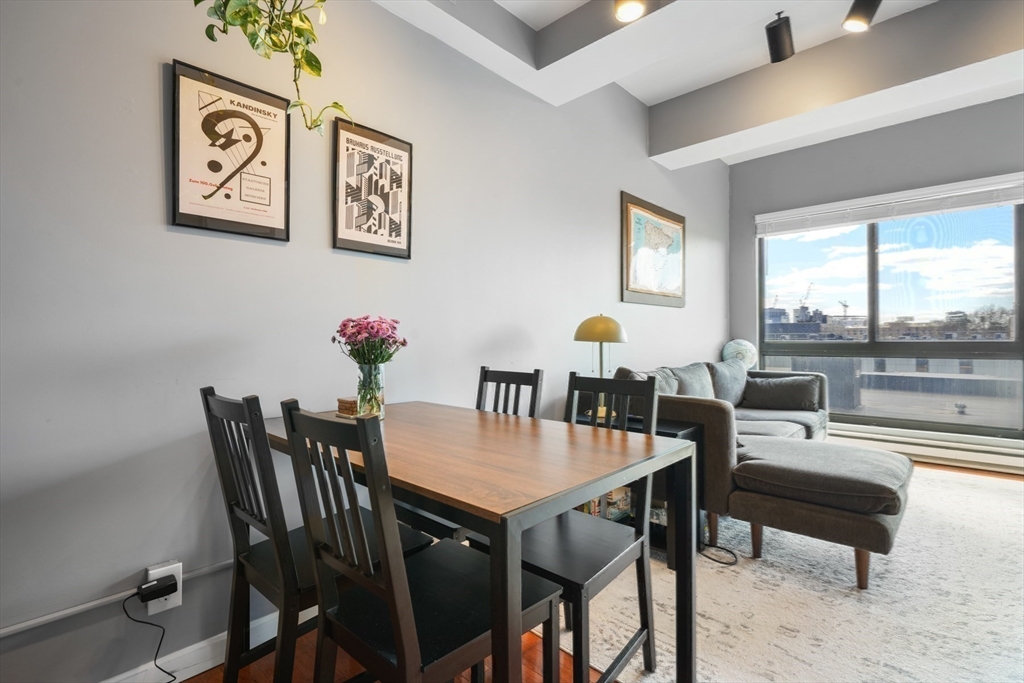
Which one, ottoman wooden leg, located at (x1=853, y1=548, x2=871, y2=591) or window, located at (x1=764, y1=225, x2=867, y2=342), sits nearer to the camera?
ottoman wooden leg, located at (x1=853, y1=548, x2=871, y2=591)

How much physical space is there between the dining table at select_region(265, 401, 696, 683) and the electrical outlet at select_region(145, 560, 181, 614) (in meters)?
0.54

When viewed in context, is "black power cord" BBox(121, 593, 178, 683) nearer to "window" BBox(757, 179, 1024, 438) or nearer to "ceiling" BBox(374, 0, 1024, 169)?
"ceiling" BBox(374, 0, 1024, 169)

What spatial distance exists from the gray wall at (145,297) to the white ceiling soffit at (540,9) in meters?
0.37

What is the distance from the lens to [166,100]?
1541mm

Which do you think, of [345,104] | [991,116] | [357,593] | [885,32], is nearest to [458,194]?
[345,104]

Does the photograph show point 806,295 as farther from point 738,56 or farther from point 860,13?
point 860,13

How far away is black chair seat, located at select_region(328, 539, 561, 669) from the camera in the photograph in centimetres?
99

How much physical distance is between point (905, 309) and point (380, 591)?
4966mm

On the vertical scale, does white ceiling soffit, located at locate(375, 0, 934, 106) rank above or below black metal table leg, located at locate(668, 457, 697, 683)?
above

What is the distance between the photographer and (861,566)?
6.70ft

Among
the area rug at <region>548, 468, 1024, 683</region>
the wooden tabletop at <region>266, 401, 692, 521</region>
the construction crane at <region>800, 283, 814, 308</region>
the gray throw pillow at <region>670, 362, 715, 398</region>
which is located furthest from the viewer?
the construction crane at <region>800, 283, 814, 308</region>

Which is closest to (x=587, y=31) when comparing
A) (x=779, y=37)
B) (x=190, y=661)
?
(x=779, y=37)

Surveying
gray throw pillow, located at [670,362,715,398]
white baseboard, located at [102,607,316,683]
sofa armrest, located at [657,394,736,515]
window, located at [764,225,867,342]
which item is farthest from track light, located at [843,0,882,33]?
white baseboard, located at [102,607,316,683]

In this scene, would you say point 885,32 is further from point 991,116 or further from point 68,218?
point 68,218
